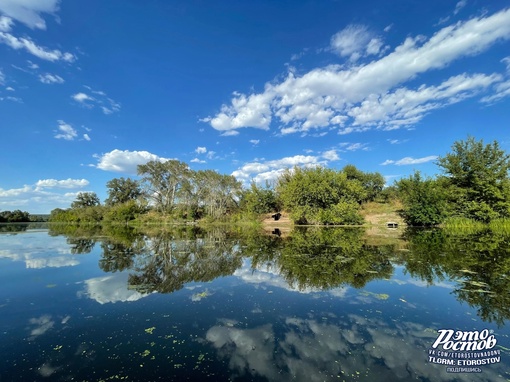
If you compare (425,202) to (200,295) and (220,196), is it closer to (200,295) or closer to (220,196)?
(200,295)

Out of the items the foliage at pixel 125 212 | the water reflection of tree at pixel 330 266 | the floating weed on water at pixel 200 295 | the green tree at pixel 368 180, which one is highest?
the green tree at pixel 368 180

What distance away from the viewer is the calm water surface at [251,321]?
3.68 metres

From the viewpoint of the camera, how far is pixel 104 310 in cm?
609

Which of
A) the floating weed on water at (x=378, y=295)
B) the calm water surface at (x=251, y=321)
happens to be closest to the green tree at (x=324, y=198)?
the calm water surface at (x=251, y=321)

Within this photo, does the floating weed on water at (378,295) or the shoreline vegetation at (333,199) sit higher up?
the shoreline vegetation at (333,199)

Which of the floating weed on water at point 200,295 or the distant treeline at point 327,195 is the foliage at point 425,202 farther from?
the floating weed on water at point 200,295

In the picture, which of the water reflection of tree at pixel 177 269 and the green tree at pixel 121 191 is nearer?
the water reflection of tree at pixel 177 269

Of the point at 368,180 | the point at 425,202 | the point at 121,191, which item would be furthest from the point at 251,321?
the point at 121,191

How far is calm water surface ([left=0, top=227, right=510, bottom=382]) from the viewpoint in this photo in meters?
3.68

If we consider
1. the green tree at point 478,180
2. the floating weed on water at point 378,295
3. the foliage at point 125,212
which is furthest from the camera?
the foliage at point 125,212

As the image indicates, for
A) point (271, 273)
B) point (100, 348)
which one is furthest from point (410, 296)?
point (100, 348)
